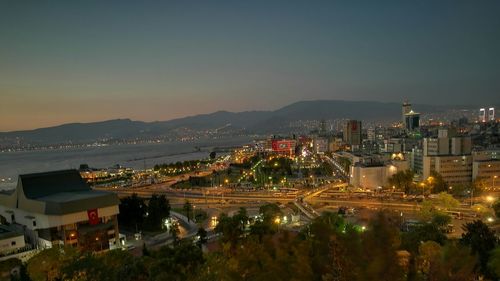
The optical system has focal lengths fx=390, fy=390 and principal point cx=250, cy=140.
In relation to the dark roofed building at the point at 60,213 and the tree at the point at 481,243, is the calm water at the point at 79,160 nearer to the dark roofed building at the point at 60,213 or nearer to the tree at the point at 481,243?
the dark roofed building at the point at 60,213

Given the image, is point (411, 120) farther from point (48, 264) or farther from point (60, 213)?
point (48, 264)

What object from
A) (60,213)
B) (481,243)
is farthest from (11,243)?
(481,243)

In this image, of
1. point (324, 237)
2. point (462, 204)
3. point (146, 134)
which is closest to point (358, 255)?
point (324, 237)

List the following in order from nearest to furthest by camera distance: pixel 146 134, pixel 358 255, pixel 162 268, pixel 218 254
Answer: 1. pixel 358 255
2. pixel 162 268
3. pixel 218 254
4. pixel 146 134

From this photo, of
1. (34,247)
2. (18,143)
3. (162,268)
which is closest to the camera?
(162,268)

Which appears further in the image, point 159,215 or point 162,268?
point 159,215

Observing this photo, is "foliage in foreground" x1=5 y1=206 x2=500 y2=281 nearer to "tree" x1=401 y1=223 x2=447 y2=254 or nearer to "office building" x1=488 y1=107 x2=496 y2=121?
"tree" x1=401 y1=223 x2=447 y2=254

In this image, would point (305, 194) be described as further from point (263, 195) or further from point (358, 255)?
point (358, 255)

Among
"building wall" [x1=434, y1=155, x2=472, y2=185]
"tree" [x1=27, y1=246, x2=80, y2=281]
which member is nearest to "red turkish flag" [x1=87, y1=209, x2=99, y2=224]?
"tree" [x1=27, y1=246, x2=80, y2=281]
